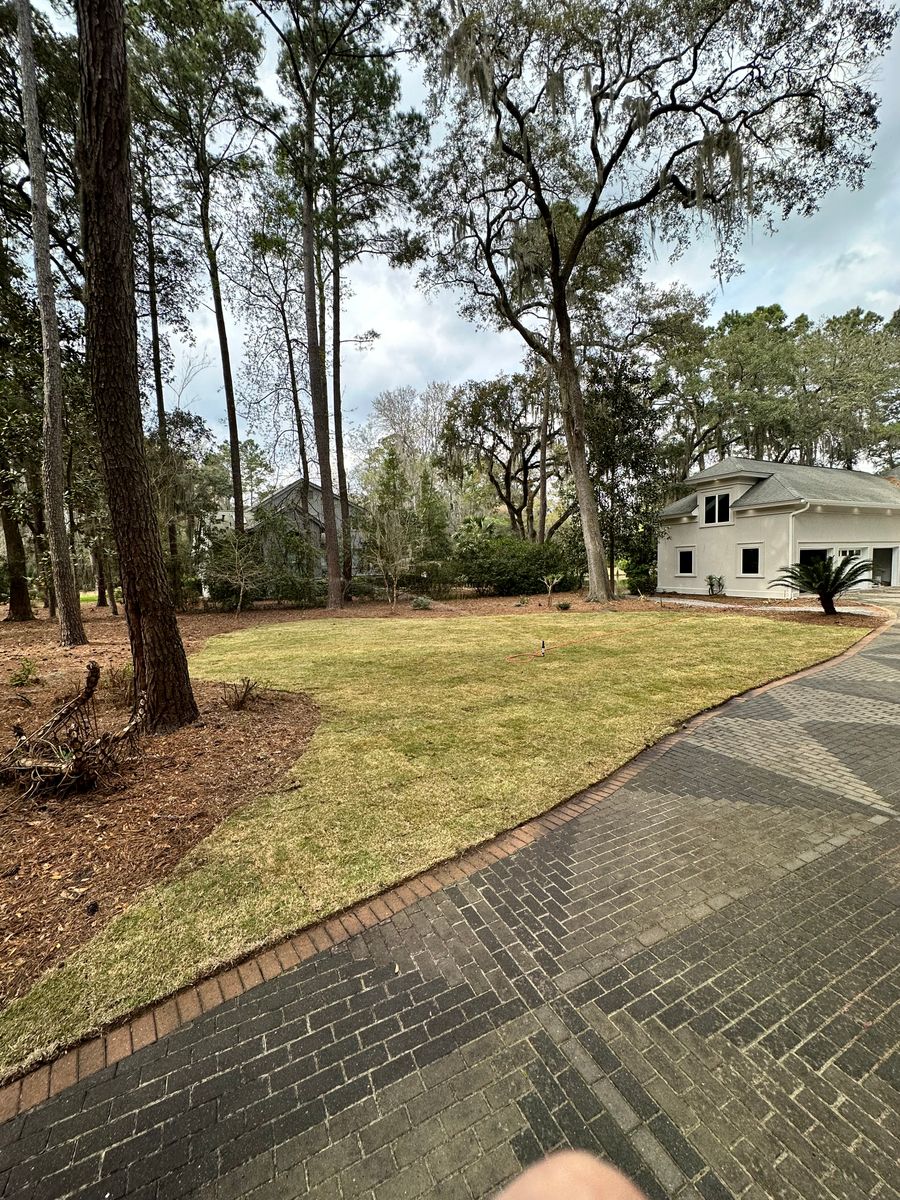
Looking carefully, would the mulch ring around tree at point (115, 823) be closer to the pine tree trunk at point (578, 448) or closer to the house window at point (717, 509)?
the pine tree trunk at point (578, 448)

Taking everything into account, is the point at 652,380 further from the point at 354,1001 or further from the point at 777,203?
the point at 354,1001

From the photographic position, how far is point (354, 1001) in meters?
1.83

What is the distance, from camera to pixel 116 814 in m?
2.96

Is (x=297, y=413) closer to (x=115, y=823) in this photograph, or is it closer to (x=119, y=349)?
(x=119, y=349)

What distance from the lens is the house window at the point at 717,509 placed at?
645 inches

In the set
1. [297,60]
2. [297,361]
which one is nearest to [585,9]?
[297,60]

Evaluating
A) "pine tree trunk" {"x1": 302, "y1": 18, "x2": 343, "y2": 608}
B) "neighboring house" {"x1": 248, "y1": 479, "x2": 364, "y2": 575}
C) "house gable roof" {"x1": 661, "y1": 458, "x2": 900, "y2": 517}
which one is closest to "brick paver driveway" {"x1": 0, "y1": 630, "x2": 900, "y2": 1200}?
"pine tree trunk" {"x1": 302, "y1": 18, "x2": 343, "y2": 608}

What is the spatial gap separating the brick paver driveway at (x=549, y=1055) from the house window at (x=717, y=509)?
16249 millimetres

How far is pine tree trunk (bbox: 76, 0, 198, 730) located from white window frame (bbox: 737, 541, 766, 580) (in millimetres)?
16854

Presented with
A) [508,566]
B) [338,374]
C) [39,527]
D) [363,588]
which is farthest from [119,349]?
[508,566]

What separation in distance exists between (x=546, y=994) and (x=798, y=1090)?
803 millimetres

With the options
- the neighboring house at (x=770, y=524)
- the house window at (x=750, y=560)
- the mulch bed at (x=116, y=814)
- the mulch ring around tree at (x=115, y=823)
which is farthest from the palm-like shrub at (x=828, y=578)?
the mulch ring around tree at (x=115, y=823)

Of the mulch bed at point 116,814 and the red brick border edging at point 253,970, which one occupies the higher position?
the mulch bed at point 116,814

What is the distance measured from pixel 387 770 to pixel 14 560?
1301cm
